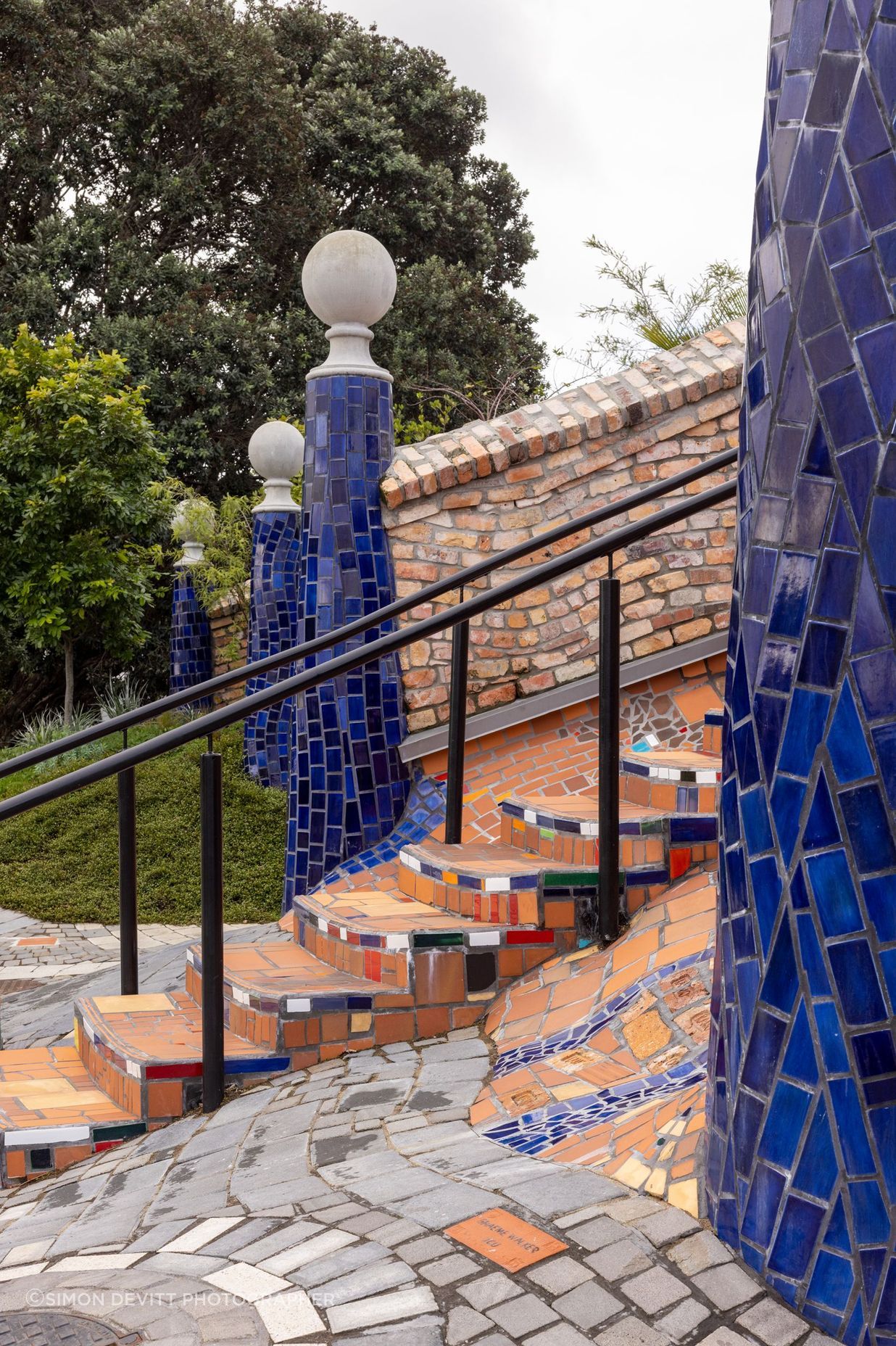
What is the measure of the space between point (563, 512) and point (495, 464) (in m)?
0.36

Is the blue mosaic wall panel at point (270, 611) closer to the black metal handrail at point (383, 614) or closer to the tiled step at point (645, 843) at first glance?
the black metal handrail at point (383, 614)

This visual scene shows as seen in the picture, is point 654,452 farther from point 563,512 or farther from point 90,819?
point 90,819

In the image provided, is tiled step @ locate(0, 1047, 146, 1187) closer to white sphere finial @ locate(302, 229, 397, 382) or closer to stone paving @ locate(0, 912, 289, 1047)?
stone paving @ locate(0, 912, 289, 1047)

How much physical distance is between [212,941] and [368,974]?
471 mm

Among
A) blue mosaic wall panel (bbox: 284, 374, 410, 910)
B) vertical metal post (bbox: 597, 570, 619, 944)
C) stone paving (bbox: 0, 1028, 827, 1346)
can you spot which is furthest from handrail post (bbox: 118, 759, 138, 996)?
blue mosaic wall panel (bbox: 284, 374, 410, 910)

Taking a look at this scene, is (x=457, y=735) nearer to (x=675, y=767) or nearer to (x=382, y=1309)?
Answer: (x=675, y=767)

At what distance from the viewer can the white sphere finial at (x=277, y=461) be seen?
30.7 ft

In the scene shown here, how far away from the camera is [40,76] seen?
53.9 ft

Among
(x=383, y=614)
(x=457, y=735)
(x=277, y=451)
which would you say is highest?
(x=277, y=451)

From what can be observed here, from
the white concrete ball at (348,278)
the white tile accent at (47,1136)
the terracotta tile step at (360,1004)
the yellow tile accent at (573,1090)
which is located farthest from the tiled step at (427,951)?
the white concrete ball at (348,278)

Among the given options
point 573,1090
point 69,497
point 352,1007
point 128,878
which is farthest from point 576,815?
point 69,497

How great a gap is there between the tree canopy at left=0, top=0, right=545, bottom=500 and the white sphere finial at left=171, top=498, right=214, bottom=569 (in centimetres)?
290

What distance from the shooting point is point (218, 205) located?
17078 mm

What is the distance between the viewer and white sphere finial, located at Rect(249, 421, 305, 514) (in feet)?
30.7
